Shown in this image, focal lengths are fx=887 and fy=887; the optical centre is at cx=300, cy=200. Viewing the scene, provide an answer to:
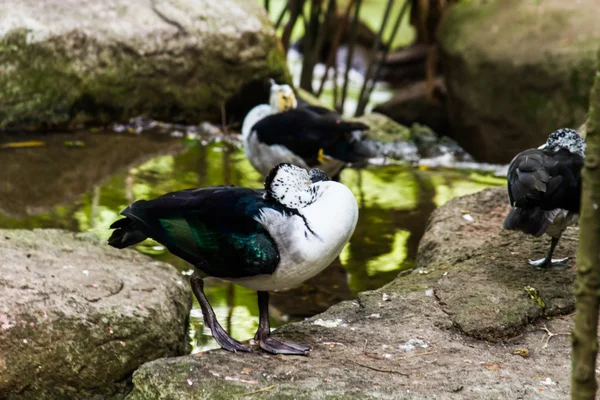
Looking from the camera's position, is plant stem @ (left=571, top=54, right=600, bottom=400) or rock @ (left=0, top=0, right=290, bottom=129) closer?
plant stem @ (left=571, top=54, right=600, bottom=400)

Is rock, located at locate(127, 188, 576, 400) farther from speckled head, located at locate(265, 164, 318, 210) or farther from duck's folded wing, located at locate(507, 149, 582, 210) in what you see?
speckled head, located at locate(265, 164, 318, 210)

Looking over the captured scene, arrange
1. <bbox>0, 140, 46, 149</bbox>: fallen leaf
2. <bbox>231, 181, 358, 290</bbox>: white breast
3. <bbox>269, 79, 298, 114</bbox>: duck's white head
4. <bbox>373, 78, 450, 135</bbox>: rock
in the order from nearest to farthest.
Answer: <bbox>231, 181, 358, 290</bbox>: white breast < <bbox>269, 79, 298, 114</bbox>: duck's white head < <bbox>0, 140, 46, 149</bbox>: fallen leaf < <bbox>373, 78, 450, 135</bbox>: rock

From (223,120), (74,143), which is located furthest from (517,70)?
(74,143)

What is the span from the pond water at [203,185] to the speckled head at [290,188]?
119 cm

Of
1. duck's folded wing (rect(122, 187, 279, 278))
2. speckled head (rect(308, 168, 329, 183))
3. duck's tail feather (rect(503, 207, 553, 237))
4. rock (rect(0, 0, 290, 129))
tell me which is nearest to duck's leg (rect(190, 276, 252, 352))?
duck's folded wing (rect(122, 187, 279, 278))

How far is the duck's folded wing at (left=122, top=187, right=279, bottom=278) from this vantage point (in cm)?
329

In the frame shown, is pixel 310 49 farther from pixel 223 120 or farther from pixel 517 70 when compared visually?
pixel 517 70

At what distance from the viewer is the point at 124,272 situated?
169 inches

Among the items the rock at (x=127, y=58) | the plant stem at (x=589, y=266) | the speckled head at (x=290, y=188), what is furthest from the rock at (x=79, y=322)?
the rock at (x=127, y=58)

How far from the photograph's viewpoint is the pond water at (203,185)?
4953 millimetres

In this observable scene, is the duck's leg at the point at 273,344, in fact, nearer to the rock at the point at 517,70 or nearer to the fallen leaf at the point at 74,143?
the fallen leaf at the point at 74,143

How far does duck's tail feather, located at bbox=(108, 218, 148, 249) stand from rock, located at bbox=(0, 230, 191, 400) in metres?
→ 0.38

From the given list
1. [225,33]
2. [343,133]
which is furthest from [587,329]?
[225,33]

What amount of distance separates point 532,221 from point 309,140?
230 cm
